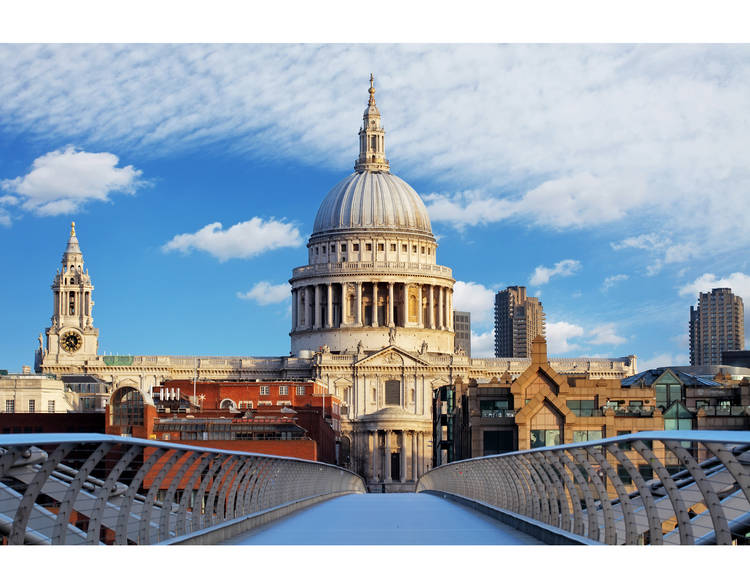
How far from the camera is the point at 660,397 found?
96125 millimetres

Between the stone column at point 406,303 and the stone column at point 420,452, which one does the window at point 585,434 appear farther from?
the stone column at point 406,303

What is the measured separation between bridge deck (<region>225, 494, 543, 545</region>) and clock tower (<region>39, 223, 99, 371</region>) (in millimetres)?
149022

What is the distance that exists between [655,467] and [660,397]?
79163 mm

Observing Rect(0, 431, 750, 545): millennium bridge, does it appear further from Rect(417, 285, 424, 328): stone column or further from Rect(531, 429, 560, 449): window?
Rect(417, 285, 424, 328): stone column

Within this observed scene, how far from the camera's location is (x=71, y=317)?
188m

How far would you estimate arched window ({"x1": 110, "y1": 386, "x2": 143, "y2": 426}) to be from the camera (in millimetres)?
99125

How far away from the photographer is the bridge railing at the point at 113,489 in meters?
17.6

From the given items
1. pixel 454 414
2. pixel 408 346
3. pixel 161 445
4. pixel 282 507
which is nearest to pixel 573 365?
pixel 408 346

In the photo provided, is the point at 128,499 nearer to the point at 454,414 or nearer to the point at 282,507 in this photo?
the point at 282,507

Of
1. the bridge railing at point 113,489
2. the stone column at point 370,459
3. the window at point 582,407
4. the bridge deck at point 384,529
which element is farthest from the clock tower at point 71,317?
the bridge railing at point 113,489

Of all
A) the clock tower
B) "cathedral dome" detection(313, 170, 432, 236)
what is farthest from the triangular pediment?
the clock tower

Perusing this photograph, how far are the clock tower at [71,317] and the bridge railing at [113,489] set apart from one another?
511 ft

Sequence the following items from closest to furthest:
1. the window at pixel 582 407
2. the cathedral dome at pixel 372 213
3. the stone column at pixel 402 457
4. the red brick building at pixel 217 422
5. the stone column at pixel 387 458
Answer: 1. the window at pixel 582 407
2. the red brick building at pixel 217 422
3. the stone column at pixel 387 458
4. the stone column at pixel 402 457
5. the cathedral dome at pixel 372 213

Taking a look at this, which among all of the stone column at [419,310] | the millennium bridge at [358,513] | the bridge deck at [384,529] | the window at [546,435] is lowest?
the bridge deck at [384,529]
